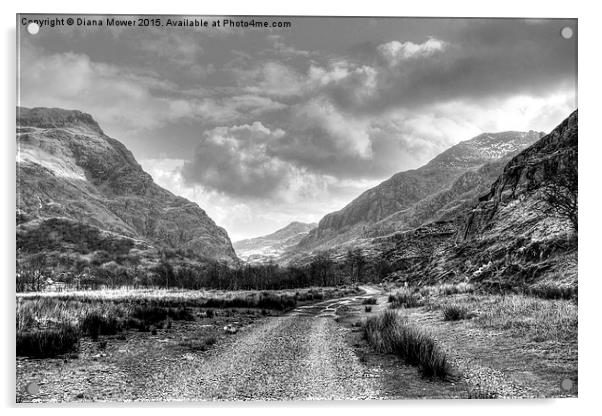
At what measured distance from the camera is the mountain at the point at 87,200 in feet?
30.0

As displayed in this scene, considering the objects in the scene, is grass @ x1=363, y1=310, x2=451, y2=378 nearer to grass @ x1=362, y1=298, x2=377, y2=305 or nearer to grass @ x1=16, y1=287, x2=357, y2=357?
grass @ x1=16, y1=287, x2=357, y2=357

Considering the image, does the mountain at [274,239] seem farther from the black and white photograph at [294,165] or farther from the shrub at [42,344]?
the shrub at [42,344]

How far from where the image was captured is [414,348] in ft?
26.2

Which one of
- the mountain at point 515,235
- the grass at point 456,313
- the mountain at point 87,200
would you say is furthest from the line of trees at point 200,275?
the grass at point 456,313

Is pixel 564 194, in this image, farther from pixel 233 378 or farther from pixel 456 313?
pixel 233 378

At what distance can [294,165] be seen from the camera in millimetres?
11008

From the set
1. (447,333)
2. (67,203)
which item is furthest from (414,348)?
(67,203)

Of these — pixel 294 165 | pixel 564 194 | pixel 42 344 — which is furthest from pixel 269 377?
pixel 564 194

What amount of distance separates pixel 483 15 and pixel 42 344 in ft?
43.3

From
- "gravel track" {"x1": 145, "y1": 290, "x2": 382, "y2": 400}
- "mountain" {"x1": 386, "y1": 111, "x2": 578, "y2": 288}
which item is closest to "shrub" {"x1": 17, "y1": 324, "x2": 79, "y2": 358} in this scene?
"gravel track" {"x1": 145, "y1": 290, "x2": 382, "y2": 400}

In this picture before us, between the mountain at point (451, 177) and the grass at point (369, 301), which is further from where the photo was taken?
the grass at point (369, 301)

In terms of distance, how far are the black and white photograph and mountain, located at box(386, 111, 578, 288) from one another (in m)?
0.08

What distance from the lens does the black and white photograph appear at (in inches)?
305

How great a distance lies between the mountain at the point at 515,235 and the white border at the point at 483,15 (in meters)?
0.37
